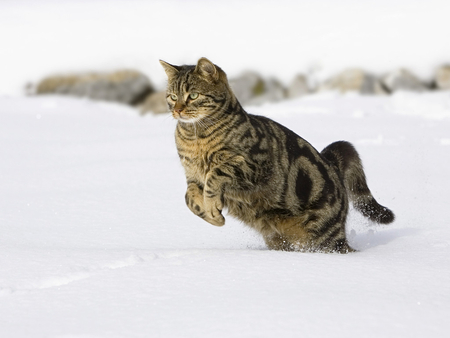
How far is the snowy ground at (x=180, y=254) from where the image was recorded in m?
2.20

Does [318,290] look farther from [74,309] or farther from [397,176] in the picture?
[397,176]

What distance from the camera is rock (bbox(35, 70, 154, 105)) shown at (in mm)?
11273

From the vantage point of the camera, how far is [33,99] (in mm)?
10453

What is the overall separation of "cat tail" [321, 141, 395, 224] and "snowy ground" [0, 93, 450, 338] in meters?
0.17

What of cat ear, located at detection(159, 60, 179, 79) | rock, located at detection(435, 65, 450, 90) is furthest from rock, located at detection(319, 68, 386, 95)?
cat ear, located at detection(159, 60, 179, 79)

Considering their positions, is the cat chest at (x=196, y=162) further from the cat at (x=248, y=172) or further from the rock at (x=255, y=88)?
the rock at (x=255, y=88)

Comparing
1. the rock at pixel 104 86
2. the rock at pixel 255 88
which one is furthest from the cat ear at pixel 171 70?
the rock at pixel 104 86

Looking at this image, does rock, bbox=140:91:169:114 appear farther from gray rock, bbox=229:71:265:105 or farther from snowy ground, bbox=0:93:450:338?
snowy ground, bbox=0:93:450:338

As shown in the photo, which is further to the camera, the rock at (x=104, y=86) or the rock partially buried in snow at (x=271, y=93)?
the rock at (x=104, y=86)

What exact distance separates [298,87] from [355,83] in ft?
3.80

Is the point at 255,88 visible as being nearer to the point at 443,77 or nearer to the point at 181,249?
the point at 443,77

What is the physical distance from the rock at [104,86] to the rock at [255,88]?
1.75m

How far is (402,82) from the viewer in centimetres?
1077

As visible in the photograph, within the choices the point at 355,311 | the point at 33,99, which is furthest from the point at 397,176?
the point at 33,99
